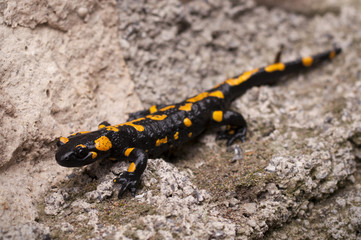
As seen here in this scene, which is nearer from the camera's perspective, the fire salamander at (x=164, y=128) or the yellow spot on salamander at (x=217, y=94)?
the fire salamander at (x=164, y=128)

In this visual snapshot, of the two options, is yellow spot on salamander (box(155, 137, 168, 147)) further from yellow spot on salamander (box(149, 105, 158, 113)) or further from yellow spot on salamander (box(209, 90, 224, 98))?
yellow spot on salamander (box(209, 90, 224, 98))

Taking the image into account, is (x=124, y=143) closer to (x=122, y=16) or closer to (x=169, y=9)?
(x=122, y=16)

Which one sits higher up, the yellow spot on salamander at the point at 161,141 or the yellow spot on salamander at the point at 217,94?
the yellow spot on salamander at the point at 217,94

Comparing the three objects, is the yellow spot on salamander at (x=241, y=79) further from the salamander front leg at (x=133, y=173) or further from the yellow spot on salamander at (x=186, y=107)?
the salamander front leg at (x=133, y=173)

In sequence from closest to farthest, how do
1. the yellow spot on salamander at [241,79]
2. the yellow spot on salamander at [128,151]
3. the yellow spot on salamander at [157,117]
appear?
1. the yellow spot on salamander at [128,151]
2. the yellow spot on salamander at [157,117]
3. the yellow spot on salamander at [241,79]

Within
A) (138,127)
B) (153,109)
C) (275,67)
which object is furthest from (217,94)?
(138,127)

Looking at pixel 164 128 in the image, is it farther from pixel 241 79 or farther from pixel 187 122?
pixel 241 79

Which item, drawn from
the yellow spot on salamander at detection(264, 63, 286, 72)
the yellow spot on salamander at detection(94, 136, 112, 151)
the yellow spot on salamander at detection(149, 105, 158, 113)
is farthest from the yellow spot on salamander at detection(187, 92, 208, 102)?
the yellow spot on salamander at detection(94, 136, 112, 151)

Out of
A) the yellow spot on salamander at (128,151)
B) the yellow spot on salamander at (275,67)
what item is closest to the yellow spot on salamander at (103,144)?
the yellow spot on salamander at (128,151)
